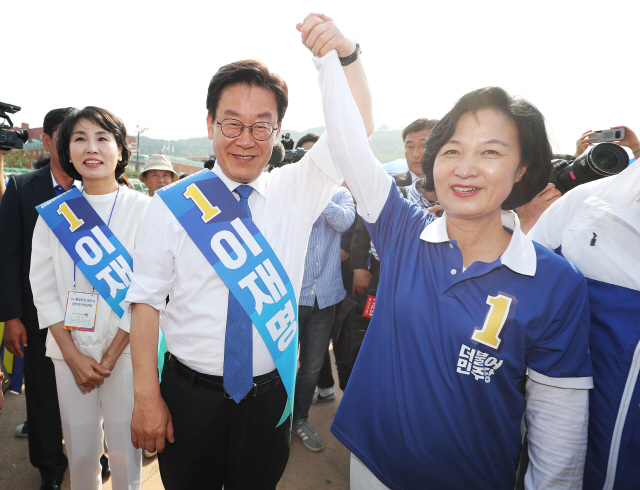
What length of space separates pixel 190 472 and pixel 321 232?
1.84 metres

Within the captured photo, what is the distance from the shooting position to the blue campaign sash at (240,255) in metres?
1.46

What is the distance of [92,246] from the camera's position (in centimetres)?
199

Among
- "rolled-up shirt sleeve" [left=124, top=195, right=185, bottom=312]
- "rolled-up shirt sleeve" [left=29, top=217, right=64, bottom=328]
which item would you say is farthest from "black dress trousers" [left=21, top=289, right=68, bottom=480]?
"rolled-up shirt sleeve" [left=124, top=195, right=185, bottom=312]

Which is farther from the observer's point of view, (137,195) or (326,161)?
(137,195)

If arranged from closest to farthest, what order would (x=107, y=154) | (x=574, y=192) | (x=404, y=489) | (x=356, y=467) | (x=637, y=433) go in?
(x=637, y=433), (x=404, y=489), (x=356, y=467), (x=574, y=192), (x=107, y=154)

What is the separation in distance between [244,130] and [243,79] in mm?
206

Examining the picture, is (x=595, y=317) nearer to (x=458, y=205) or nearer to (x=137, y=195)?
(x=458, y=205)

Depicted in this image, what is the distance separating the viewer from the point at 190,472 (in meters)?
1.47

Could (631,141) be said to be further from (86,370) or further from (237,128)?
(86,370)

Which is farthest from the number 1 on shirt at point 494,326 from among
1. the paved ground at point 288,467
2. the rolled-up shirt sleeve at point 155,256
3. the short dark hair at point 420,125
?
the short dark hair at point 420,125

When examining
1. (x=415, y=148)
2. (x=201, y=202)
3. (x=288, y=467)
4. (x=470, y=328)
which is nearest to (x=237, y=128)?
(x=201, y=202)

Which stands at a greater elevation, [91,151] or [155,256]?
[91,151]

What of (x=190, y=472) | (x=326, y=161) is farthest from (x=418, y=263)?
(x=190, y=472)

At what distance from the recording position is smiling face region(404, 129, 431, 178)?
3379mm
